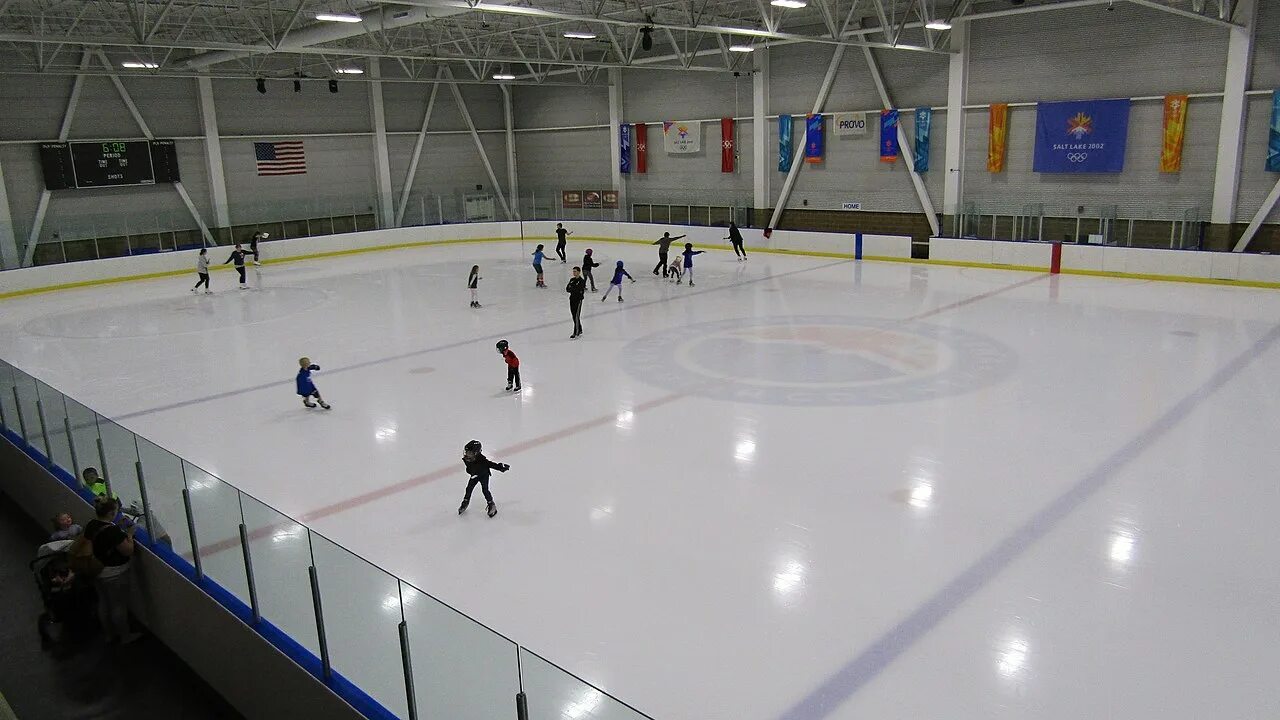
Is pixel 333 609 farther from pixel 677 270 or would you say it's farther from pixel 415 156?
pixel 415 156

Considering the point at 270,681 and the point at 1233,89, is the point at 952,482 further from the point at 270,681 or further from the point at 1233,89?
the point at 1233,89

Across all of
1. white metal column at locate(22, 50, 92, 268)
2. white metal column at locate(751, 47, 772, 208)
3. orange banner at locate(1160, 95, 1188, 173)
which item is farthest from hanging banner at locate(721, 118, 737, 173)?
white metal column at locate(22, 50, 92, 268)

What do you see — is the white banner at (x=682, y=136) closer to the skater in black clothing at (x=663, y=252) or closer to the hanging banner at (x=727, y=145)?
the hanging banner at (x=727, y=145)

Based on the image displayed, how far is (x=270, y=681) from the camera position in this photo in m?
6.69

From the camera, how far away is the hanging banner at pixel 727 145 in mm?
36188

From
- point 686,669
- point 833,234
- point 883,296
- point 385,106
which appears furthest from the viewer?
point 385,106

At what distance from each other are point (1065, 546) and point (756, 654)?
3686mm

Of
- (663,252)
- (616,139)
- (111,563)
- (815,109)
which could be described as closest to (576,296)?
(663,252)

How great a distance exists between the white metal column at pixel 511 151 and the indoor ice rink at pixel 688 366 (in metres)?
3.92

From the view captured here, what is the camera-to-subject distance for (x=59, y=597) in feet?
28.6

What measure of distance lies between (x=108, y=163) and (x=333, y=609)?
1287 inches

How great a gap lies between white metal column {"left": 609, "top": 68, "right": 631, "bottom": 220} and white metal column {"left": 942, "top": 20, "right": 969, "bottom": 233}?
1522 centimetres

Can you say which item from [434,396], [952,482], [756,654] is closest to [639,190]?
[434,396]

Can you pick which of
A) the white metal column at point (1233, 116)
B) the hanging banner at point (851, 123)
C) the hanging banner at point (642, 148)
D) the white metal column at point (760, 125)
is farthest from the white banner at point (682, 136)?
the white metal column at point (1233, 116)
